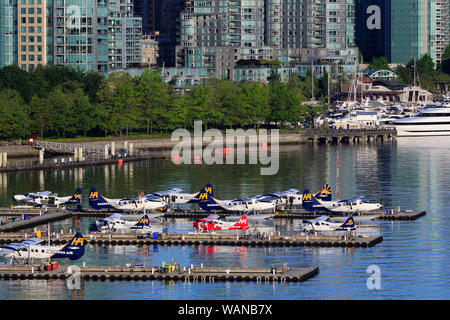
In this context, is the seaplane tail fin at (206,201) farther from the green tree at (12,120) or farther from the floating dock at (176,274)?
the green tree at (12,120)

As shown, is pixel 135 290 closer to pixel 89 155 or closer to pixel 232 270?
pixel 232 270

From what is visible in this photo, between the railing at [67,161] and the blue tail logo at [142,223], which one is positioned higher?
the railing at [67,161]

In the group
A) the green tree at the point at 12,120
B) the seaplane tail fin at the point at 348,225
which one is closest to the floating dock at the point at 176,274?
the seaplane tail fin at the point at 348,225

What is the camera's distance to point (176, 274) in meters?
83.1

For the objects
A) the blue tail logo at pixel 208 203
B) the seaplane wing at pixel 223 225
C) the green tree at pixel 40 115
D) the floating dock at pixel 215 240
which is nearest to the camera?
the floating dock at pixel 215 240

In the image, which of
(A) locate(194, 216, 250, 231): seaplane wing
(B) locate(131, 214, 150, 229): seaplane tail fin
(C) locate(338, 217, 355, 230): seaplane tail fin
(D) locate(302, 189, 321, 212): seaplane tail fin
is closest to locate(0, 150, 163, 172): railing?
(D) locate(302, 189, 321, 212): seaplane tail fin

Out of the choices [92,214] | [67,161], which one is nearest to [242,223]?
[92,214]

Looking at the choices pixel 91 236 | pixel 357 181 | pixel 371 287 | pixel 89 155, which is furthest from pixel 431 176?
pixel 371 287

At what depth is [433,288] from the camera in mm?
79688

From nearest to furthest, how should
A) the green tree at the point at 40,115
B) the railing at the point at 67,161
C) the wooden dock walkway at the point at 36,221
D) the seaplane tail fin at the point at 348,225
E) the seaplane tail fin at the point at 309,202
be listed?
the seaplane tail fin at the point at 348,225 < the wooden dock walkway at the point at 36,221 < the seaplane tail fin at the point at 309,202 < the railing at the point at 67,161 < the green tree at the point at 40,115

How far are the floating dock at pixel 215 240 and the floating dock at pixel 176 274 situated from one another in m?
11.6

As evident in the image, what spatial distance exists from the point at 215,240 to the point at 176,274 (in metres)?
15.4

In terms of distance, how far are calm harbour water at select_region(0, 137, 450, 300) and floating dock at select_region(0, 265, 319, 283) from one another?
32.4 inches

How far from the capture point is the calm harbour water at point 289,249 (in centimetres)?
7938
